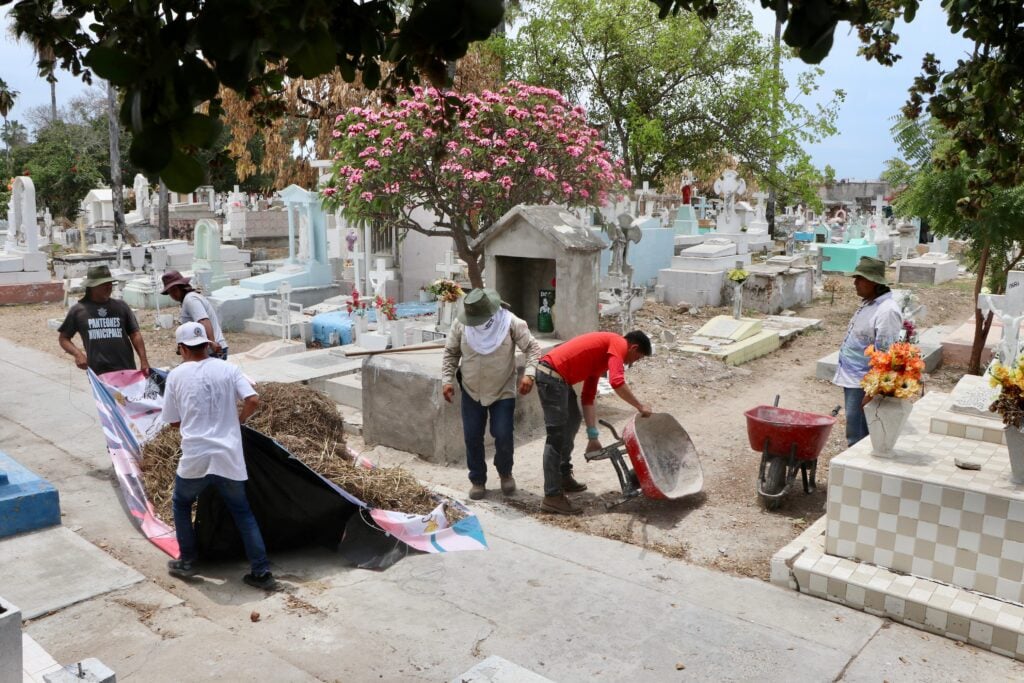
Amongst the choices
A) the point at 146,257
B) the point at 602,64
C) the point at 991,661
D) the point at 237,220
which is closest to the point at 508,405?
the point at 991,661

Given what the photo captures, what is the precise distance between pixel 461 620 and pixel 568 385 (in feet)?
6.66

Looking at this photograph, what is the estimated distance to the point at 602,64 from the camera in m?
23.7

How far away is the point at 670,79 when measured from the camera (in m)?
24.0

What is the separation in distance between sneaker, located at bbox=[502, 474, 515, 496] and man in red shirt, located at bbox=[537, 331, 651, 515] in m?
0.36

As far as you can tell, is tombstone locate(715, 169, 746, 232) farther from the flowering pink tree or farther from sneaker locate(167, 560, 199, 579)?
sneaker locate(167, 560, 199, 579)

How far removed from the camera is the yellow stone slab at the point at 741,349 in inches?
453

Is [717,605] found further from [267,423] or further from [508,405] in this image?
[267,423]

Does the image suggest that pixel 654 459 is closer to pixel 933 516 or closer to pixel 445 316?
pixel 933 516

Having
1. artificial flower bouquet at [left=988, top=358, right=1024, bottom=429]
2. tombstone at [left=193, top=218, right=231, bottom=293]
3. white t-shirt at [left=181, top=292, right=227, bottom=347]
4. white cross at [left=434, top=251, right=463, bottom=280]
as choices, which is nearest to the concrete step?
white t-shirt at [left=181, top=292, right=227, bottom=347]

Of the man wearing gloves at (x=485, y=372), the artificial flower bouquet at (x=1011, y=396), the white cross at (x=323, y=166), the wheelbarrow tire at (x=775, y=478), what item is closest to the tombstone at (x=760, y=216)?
the white cross at (x=323, y=166)

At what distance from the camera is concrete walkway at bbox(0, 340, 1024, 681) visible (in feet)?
12.9

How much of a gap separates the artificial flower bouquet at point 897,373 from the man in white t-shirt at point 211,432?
3.55m

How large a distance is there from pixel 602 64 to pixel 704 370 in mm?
15182

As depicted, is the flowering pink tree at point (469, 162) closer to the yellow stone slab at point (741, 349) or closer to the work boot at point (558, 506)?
the yellow stone slab at point (741, 349)
